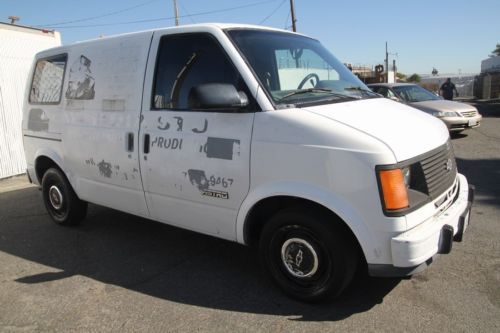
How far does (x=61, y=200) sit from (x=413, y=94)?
9.86 metres

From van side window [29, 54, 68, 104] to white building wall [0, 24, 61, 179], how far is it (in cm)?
392

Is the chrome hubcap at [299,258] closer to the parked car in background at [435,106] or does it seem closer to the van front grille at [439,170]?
the van front grille at [439,170]

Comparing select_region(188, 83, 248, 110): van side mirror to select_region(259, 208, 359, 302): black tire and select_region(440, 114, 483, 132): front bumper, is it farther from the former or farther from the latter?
select_region(440, 114, 483, 132): front bumper

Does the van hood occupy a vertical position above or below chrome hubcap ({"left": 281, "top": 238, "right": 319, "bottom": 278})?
above

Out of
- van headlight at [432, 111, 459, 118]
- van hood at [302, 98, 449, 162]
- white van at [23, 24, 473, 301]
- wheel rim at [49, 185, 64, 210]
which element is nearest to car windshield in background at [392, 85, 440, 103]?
van headlight at [432, 111, 459, 118]

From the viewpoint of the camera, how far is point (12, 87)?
893 cm

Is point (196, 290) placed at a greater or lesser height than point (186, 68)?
lesser

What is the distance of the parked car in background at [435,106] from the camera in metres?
11.0

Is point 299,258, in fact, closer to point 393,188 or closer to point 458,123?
point 393,188

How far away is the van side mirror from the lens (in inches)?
120

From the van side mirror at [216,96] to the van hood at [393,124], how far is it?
519 millimetres

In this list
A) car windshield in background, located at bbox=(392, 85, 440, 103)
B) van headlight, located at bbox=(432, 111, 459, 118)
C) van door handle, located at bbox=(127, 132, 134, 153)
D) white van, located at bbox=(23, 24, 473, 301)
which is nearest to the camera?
white van, located at bbox=(23, 24, 473, 301)

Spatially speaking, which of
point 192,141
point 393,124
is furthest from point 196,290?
point 393,124

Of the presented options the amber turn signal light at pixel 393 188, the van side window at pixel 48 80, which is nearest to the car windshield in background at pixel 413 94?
the van side window at pixel 48 80
